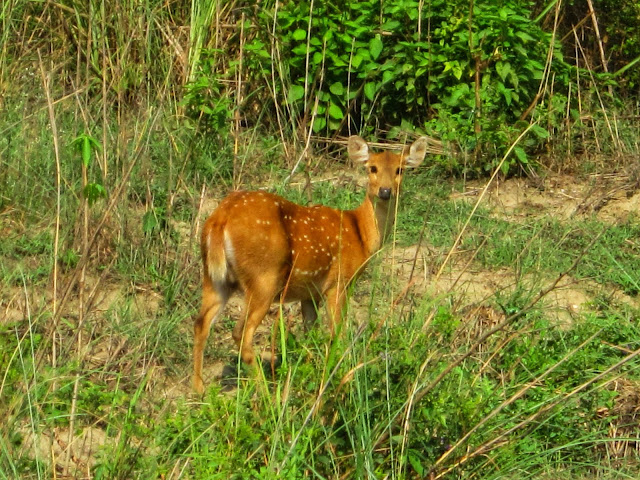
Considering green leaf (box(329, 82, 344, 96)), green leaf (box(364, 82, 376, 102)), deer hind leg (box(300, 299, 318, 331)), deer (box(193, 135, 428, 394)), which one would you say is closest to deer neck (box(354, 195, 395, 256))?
deer (box(193, 135, 428, 394))

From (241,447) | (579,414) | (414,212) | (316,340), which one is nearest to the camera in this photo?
(241,447)

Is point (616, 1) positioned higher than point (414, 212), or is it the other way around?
point (616, 1)

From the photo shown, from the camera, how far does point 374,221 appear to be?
7.04m

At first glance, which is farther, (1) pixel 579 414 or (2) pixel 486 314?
(2) pixel 486 314

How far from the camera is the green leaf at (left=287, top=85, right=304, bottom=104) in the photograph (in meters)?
8.49

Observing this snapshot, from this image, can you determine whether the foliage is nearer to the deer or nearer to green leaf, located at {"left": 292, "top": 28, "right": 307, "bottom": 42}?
green leaf, located at {"left": 292, "top": 28, "right": 307, "bottom": 42}

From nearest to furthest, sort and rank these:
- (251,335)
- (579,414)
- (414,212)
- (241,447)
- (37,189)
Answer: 1. (241,447)
2. (579,414)
3. (251,335)
4. (37,189)
5. (414,212)

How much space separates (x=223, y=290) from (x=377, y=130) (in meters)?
2.93

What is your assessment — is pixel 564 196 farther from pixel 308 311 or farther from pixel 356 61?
A: pixel 308 311

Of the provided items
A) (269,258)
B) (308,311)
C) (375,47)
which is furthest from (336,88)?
(269,258)

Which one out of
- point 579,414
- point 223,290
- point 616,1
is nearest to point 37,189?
point 223,290

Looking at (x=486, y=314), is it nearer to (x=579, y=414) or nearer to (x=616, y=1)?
(x=579, y=414)

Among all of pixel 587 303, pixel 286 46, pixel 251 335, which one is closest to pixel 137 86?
pixel 286 46

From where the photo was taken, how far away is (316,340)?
5195mm
